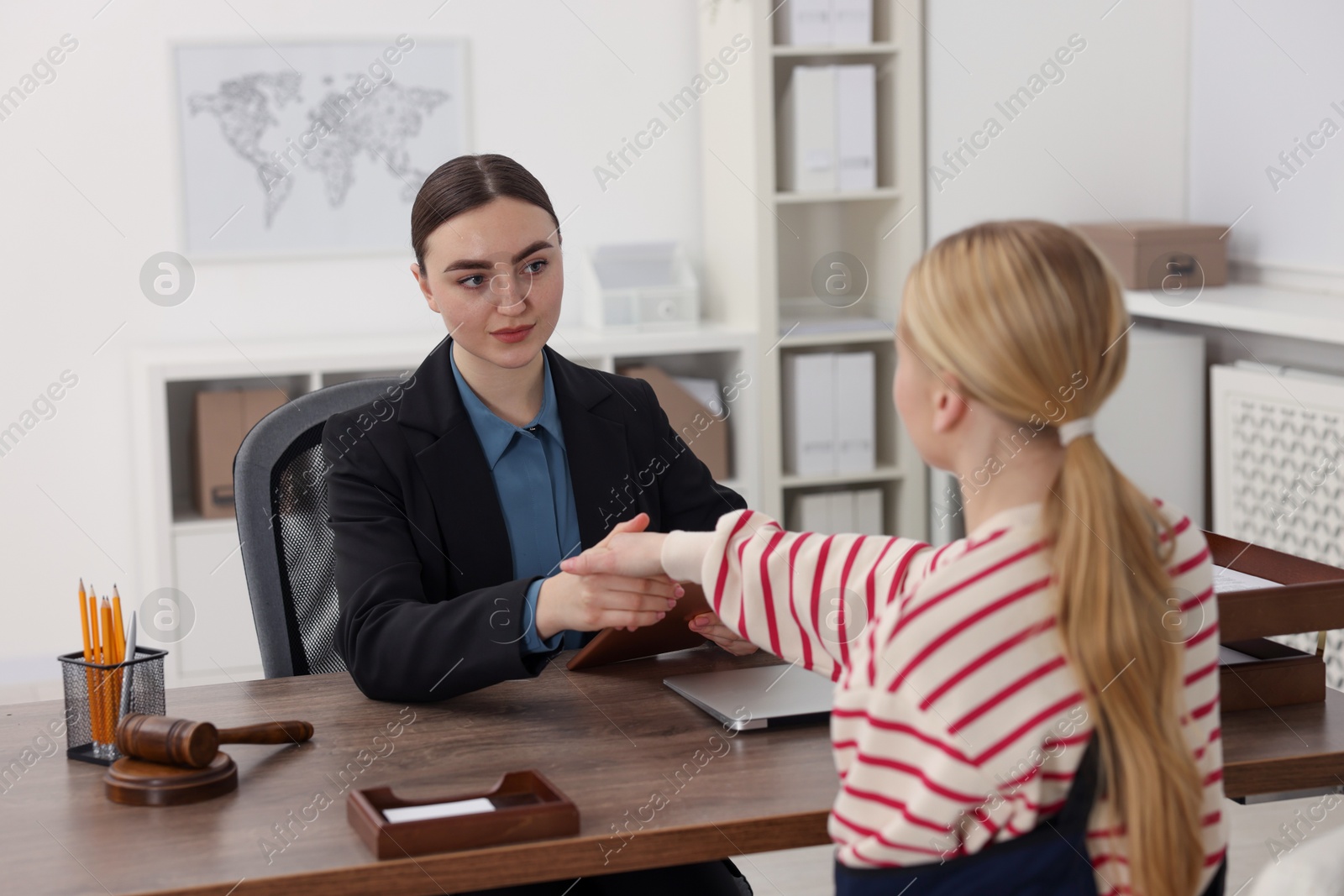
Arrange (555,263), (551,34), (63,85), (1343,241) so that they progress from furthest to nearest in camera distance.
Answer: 1. (551,34)
2. (63,85)
3. (1343,241)
4. (555,263)

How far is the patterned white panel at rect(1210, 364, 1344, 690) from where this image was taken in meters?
2.92

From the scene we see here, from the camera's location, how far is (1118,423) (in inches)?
134

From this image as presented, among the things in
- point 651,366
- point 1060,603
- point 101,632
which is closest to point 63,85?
point 651,366

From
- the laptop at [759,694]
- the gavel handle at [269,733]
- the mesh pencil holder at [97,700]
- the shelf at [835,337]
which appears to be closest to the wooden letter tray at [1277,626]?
the laptop at [759,694]

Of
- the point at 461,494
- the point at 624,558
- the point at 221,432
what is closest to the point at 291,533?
the point at 461,494

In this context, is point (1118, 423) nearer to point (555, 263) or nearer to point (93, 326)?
point (555, 263)

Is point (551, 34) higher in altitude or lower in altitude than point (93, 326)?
higher

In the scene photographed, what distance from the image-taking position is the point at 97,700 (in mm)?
1317

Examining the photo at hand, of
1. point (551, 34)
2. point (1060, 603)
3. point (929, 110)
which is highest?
point (551, 34)

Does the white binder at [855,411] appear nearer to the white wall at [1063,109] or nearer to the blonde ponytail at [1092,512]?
the white wall at [1063,109]

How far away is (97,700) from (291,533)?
511 mm

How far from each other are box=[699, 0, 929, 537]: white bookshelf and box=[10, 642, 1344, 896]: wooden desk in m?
2.35

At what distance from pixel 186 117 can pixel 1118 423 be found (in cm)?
265

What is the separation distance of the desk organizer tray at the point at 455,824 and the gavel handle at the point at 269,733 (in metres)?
0.21
